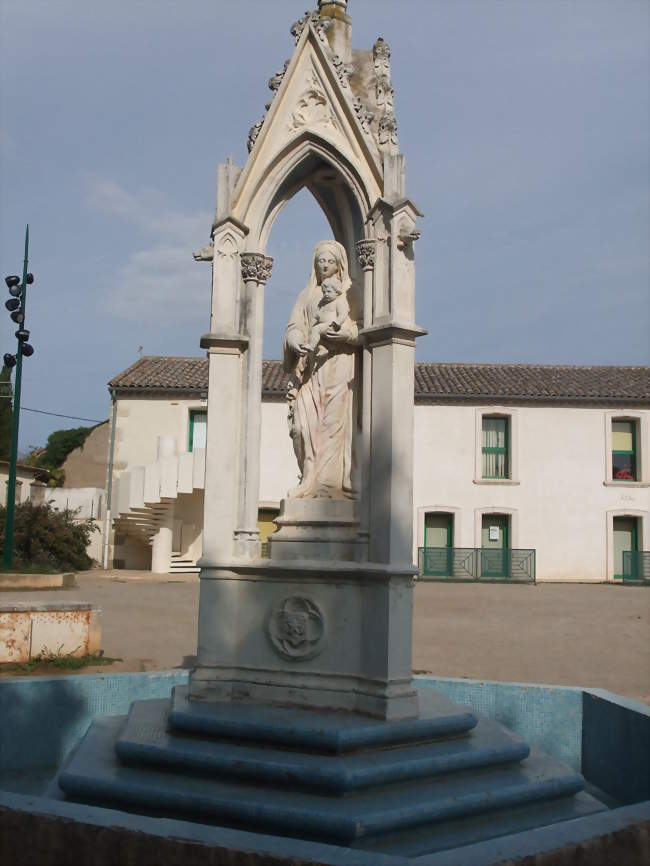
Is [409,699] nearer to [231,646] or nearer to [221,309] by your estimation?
[231,646]

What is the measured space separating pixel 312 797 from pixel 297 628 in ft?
4.00

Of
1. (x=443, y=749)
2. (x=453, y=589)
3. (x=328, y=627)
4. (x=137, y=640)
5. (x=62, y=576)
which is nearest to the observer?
(x=443, y=749)

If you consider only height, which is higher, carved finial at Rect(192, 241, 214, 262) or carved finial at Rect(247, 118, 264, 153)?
carved finial at Rect(247, 118, 264, 153)

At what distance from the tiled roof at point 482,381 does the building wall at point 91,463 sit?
4.31 metres

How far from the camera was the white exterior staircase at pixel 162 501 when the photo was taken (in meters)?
24.6

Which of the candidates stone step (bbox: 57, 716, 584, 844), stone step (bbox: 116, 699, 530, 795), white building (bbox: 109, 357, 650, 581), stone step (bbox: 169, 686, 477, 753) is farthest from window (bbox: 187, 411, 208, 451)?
stone step (bbox: 57, 716, 584, 844)

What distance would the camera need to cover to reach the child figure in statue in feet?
18.1

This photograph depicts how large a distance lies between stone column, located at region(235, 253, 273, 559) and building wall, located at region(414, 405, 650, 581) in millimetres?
21976

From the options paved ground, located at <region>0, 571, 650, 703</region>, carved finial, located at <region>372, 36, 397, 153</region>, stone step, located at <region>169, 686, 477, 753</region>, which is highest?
carved finial, located at <region>372, 36, 397, 153</region>

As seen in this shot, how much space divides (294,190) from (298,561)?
2639mm

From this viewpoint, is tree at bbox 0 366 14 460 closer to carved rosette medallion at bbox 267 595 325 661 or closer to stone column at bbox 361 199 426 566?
carved rosette medallion at bbox 267 595 325 661

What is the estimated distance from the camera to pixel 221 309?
561 centimetres

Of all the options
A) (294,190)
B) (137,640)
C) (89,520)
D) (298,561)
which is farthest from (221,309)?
(89,520)

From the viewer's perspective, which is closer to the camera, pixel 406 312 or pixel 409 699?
pixel 409 699
